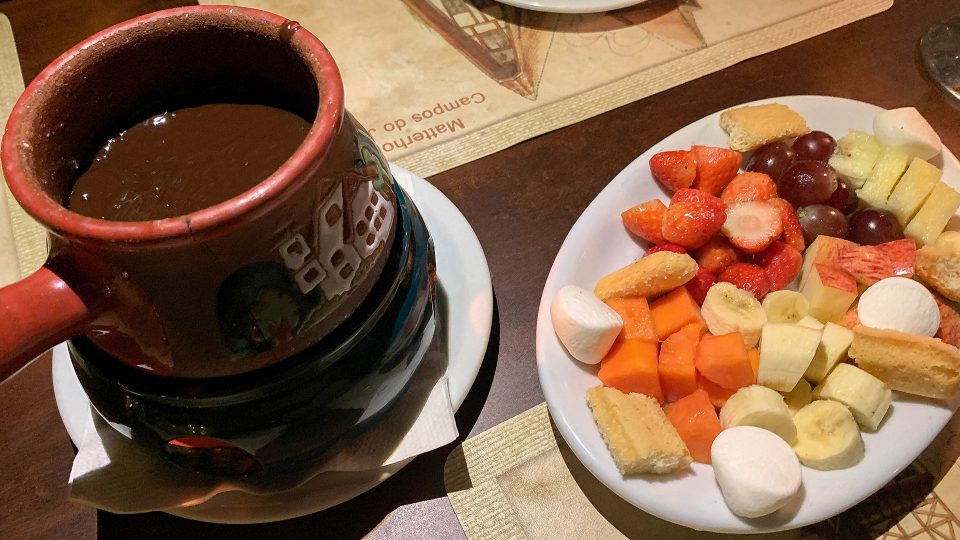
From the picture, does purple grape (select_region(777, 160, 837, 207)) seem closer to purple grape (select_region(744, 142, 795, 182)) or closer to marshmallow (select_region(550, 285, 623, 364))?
purple grape (select_region(744, 142, 795, 182))

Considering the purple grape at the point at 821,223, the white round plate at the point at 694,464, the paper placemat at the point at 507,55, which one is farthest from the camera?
the paper placemat at the point at 507,55

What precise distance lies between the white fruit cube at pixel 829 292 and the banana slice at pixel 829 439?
0.44 feet

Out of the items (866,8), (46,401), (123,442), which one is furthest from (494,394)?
(866,8)

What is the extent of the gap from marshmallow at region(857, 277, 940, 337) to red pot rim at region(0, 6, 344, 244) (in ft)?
2.10

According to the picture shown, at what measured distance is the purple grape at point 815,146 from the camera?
0.95 m

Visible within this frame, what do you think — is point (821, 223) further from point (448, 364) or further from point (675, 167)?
point (448, 364)

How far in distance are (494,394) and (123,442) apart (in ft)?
1.32

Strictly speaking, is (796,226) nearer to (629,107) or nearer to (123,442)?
(629,107)

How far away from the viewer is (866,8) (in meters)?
1.24

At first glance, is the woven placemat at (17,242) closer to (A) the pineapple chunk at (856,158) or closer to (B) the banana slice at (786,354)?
(B) the banana slice at (786,354)

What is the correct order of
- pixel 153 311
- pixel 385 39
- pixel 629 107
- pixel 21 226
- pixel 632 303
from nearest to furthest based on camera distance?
pixel 153 311 < pixel 632 303 < pixel 21 226 < pixel 629 107 < pixel 385 39

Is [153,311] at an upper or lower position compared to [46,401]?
upper

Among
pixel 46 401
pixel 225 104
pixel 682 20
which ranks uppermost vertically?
pixel 225 104

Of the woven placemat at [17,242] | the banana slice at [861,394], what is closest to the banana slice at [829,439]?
the banana slice at [861,394]
